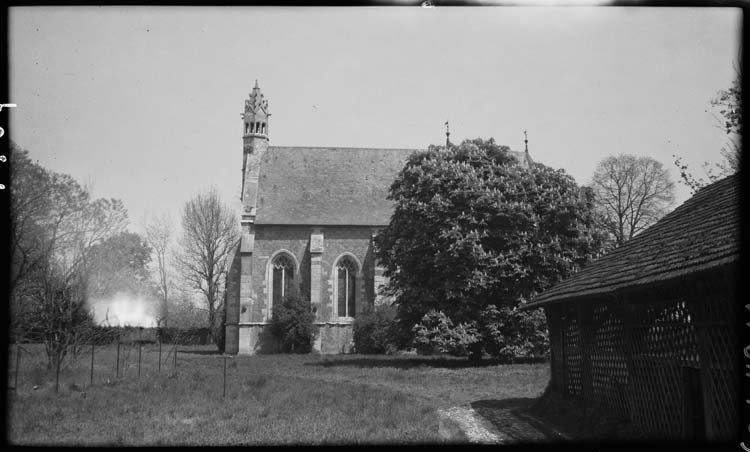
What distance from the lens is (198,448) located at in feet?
29.9

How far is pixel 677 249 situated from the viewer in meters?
9.77

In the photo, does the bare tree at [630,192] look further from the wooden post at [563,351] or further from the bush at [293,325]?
the wooden post at [563,351]

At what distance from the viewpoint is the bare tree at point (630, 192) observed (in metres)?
36.8

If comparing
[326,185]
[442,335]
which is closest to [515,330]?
[442,335]

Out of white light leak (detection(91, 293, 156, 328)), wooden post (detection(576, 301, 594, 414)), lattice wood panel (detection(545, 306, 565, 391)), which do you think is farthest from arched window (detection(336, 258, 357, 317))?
wooden post (detection(576, 301, 594, 414))

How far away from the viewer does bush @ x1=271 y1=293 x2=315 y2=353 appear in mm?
37875

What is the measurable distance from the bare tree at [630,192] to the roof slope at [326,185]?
11.8 m

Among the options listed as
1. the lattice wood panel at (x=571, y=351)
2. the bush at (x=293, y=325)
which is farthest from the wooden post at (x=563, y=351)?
the bush at (x=293, y=325)

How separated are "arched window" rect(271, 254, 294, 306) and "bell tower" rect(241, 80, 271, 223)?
13.3ft

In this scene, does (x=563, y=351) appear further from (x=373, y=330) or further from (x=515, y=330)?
(x=373, y=330)

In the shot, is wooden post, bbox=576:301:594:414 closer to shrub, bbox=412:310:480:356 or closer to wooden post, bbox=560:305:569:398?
wooden post, bbox=560:305:569:398

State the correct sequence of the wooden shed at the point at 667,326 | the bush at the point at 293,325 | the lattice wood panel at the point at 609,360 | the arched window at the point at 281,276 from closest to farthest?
the wooden shed at the point at 667,326 < the lattice wood panel at the point at 609,360 < the bush at the point at 293,325 < the arched window at the point at 281,276

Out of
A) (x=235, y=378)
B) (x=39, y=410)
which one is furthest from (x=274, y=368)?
(x=39, y=410)

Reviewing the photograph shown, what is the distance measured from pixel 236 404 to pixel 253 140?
31.7 metres
